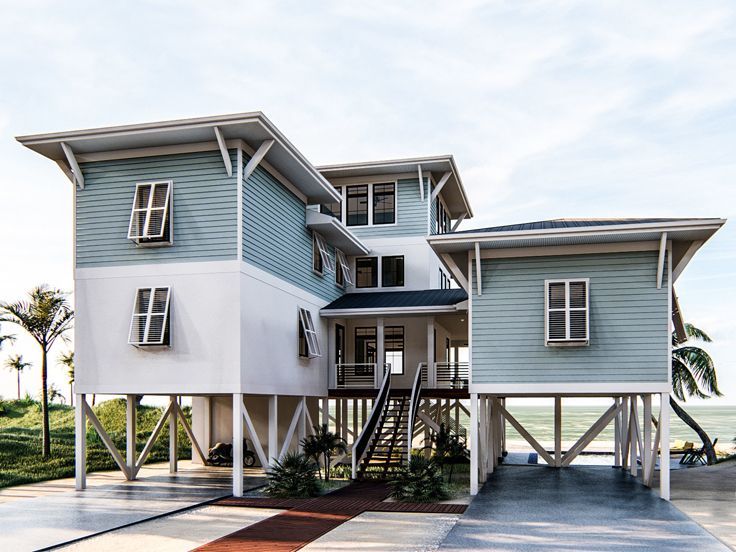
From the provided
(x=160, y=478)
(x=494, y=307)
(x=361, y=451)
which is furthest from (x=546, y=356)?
(x=160, y=478)

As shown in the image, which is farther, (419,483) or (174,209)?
(174,209)

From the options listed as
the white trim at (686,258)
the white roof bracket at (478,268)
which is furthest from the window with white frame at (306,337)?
the white trim at (686,258)

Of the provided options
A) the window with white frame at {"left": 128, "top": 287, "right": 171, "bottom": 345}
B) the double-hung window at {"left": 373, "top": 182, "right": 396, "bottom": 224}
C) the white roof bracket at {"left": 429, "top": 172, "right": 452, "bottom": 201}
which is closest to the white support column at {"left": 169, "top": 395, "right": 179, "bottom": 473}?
the window with white frame at {"left": 128, "top": 287, "right": 171, "bottom": 345}

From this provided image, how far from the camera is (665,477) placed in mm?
15664

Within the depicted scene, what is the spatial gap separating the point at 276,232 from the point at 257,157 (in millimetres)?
2568

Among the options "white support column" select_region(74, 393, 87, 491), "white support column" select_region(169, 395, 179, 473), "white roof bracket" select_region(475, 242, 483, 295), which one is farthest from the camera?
"white support column" select_region(169, 395, 179, 473)

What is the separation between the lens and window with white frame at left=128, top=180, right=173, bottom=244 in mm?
16625

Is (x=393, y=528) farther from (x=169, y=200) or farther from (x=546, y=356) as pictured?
(x=169, y=200)

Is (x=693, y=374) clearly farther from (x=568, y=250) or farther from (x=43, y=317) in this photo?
(x=43, y=317)

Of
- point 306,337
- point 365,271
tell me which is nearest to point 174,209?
point 306,337

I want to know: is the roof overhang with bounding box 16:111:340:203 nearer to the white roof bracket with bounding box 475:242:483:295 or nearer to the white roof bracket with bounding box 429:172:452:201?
the white roof bracket with bounding box 475:242:483:295

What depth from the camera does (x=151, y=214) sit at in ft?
55.1

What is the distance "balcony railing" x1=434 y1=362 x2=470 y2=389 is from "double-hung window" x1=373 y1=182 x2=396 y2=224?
5.35 m

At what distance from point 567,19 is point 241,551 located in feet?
48.0
